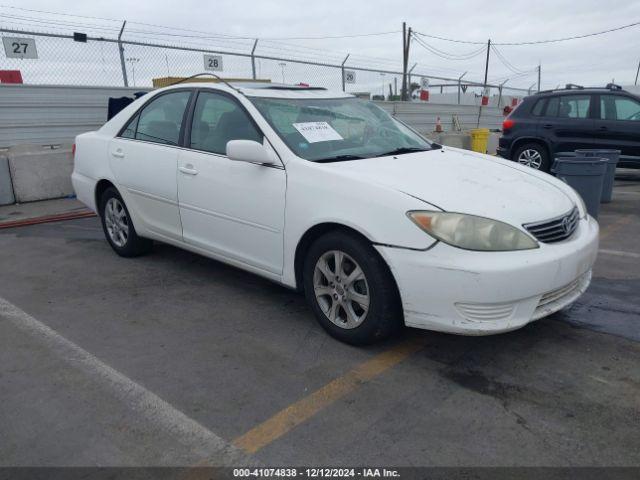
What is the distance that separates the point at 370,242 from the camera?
3057mm

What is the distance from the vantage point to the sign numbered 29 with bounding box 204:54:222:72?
1131 centimetres

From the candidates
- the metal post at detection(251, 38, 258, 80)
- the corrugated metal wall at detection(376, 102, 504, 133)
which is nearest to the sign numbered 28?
the corrugated metal wall at detection(376, 102, 504, 133)

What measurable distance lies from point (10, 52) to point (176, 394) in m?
8.19

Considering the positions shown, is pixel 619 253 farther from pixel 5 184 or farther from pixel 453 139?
pixel 453 139

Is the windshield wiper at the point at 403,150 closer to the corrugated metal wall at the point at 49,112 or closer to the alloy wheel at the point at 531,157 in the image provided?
the alloy wheel at the point at 531,157

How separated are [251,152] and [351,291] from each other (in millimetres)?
1118

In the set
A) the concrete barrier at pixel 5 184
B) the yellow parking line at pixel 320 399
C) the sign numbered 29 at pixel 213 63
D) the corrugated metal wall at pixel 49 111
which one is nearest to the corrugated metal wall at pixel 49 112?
the corrugated metal wall at pixel 49 111

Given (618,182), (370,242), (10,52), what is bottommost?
(618,182)

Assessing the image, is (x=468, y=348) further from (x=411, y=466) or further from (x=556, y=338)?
(x=411, y=466)

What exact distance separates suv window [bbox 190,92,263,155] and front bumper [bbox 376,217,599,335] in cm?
147

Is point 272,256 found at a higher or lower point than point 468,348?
higher

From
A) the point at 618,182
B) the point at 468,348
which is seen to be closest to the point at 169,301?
the point at 468,348

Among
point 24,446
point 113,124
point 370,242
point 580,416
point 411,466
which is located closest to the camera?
point 411,466

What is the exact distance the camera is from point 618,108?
9.10 meters
